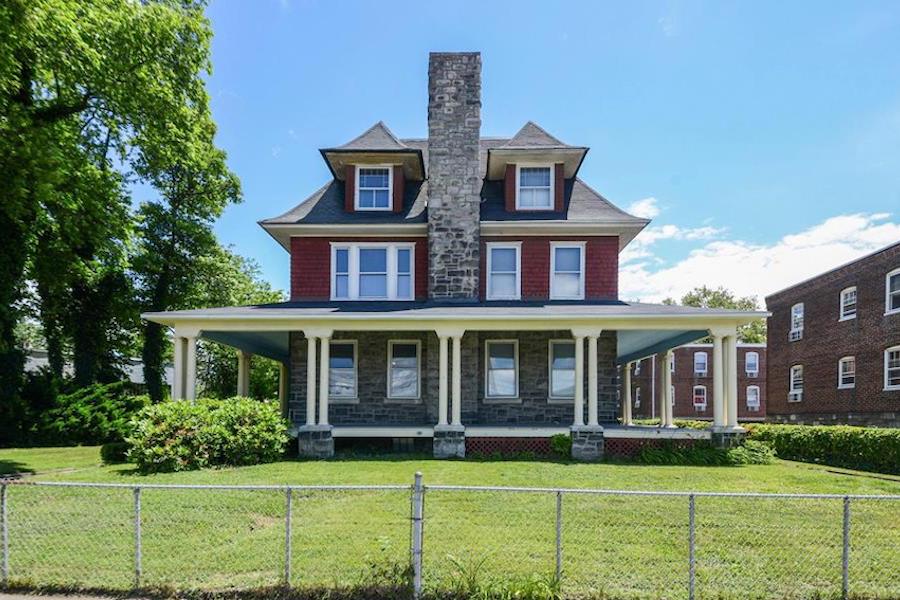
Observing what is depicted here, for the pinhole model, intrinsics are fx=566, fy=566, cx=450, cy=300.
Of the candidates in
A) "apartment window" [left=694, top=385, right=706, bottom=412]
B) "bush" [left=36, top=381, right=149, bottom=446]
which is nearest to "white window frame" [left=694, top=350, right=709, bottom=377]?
"apartment window" [left=694, top=385, right=706, bottom=412]

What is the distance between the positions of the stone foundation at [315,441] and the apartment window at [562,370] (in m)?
6.74

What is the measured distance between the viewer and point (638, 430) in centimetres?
1494

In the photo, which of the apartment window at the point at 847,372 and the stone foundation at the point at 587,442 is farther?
the apartment window at the point at 847,372

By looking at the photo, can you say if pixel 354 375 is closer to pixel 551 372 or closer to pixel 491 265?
pixel 491 265

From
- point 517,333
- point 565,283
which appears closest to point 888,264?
point 565,283

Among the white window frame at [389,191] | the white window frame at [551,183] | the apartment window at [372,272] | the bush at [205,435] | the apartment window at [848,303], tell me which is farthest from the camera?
the apartment window at [848,303]

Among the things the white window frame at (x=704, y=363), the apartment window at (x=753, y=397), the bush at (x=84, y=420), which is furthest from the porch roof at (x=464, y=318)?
the apartment window at (x=753, y=397)

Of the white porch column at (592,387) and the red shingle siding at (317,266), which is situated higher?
the red shingle siding at (317,266)

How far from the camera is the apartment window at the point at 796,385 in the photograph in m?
27.5

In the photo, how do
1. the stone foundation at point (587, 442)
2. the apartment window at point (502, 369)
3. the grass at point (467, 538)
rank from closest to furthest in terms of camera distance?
the grass at point (467, 538) < the stone foundation at point (587, 442) < the apartment window at point (502, 369)

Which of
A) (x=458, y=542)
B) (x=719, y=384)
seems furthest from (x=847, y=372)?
(x=458, y=542)

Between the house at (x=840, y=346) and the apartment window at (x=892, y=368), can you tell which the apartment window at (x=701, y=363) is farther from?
the apartment window at (x=892, y=368)

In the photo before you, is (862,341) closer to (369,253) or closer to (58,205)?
(369,253)

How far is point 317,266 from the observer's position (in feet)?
58.3
